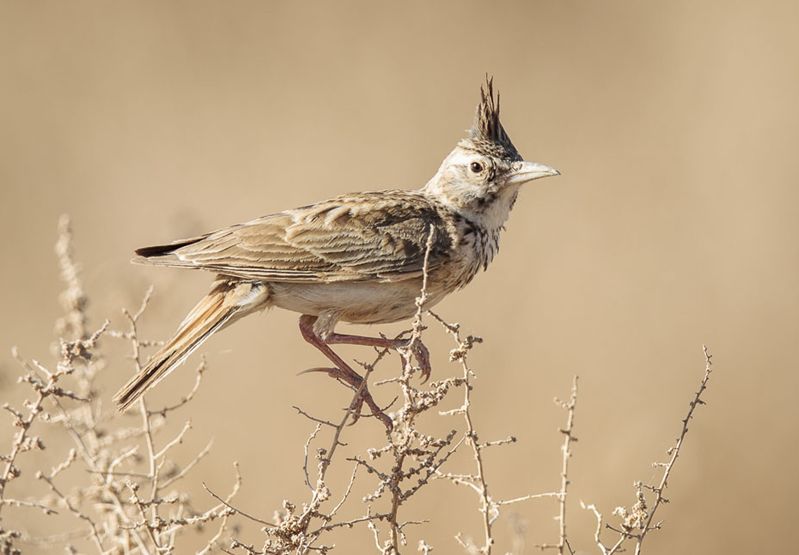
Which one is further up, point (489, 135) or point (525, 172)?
point (489, 135)

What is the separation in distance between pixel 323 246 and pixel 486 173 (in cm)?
93

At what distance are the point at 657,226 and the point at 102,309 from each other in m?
6.40

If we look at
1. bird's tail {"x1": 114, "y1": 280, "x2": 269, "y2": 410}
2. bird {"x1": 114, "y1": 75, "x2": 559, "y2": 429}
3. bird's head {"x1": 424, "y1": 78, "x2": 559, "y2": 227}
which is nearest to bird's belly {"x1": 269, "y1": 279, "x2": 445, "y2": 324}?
bird {"x1": 114, "y1": 75, "x2": 559, "y2": 429}

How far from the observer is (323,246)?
5645 mm

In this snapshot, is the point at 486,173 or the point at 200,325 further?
the point at 486,173

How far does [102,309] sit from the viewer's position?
6887mm

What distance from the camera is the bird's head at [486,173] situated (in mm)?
6012

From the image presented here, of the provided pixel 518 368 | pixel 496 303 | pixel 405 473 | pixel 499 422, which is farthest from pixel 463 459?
pixel 405 473

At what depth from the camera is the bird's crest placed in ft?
19.8

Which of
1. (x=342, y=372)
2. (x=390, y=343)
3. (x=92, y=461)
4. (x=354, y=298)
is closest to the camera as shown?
(x=92, y=461)

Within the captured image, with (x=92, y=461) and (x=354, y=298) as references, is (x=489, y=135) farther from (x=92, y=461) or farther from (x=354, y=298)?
(x=92, y=461)

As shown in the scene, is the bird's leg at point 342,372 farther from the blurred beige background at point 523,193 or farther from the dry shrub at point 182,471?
the blurred beige background at point 523,193

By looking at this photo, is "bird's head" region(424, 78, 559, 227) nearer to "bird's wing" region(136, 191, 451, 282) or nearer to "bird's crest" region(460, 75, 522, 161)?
"bird's crest" region(460, 75, 522, 161)

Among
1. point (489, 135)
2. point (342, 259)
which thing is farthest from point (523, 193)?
point (342, 259)
